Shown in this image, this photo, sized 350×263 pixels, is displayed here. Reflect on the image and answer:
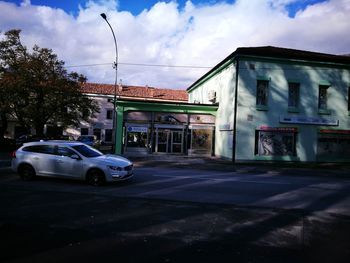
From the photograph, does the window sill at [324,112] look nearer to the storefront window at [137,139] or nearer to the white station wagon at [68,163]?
the storefront window at [137,139]

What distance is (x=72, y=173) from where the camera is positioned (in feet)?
38.1

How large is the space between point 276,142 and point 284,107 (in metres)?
2.60

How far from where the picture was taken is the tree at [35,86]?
1104 inches

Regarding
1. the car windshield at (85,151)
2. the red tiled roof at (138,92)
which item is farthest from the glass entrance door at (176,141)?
the red tiled roof at (138,92)

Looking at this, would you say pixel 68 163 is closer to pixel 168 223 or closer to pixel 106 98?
pixel 168 223

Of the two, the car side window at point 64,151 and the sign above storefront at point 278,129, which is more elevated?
the sign above storefront at point 278,129

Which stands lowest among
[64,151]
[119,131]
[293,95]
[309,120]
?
[64,151]

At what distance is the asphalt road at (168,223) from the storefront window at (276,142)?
1233cm

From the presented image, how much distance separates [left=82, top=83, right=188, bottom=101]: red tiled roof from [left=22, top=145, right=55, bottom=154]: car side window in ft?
130

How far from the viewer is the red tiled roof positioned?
172 feet

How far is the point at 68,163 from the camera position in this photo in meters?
11.6

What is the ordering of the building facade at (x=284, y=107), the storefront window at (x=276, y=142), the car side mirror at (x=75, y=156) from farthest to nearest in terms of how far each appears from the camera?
the storefront window at (x=276, y=142) < the building facade at (x=284, y=107) < the car side mirror at (x=75, y=156)

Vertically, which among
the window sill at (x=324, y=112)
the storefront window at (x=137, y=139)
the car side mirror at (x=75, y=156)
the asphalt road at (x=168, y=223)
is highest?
the window sill at (x=324, y=112)

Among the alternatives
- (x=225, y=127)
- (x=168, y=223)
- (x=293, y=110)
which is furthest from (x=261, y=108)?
(x=168, y=223)
